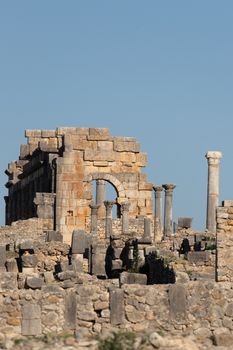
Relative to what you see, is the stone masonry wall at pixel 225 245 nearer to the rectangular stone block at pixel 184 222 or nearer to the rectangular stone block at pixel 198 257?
the rectangular stone block at pixel 198 257

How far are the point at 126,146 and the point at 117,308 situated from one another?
3015 centimetres

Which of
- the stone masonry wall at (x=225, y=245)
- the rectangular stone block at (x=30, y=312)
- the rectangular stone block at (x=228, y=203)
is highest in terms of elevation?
the rectangular stone block at (x=228, y=203)

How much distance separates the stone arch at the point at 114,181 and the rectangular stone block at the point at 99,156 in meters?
0.57

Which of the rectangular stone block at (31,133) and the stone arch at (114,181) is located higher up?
the rectangular stone block at (31,133)

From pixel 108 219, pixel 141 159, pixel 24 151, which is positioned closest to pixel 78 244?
pixel 141 159

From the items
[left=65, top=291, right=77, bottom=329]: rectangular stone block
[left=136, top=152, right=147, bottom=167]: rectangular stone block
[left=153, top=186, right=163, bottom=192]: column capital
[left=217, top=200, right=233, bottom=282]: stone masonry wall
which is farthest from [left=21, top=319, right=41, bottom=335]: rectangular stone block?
[left=153, top=186, right=163, bottom=192]: column capital

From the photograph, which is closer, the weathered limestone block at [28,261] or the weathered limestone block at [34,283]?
the weathered limestone block at [34,283]

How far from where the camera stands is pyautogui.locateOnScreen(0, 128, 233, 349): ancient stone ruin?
555 inches

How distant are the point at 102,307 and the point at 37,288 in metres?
0.89

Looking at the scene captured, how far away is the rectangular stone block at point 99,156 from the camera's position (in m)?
43.9

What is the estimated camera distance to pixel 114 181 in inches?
1745

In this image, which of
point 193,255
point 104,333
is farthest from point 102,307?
point 193,255

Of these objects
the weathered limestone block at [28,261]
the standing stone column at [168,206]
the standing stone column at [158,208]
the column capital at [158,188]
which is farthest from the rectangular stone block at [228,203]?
the column capital at [158,188]

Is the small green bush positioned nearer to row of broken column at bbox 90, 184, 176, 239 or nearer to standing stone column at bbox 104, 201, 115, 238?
row of broken column at bbox 90, 184, 176, 239
